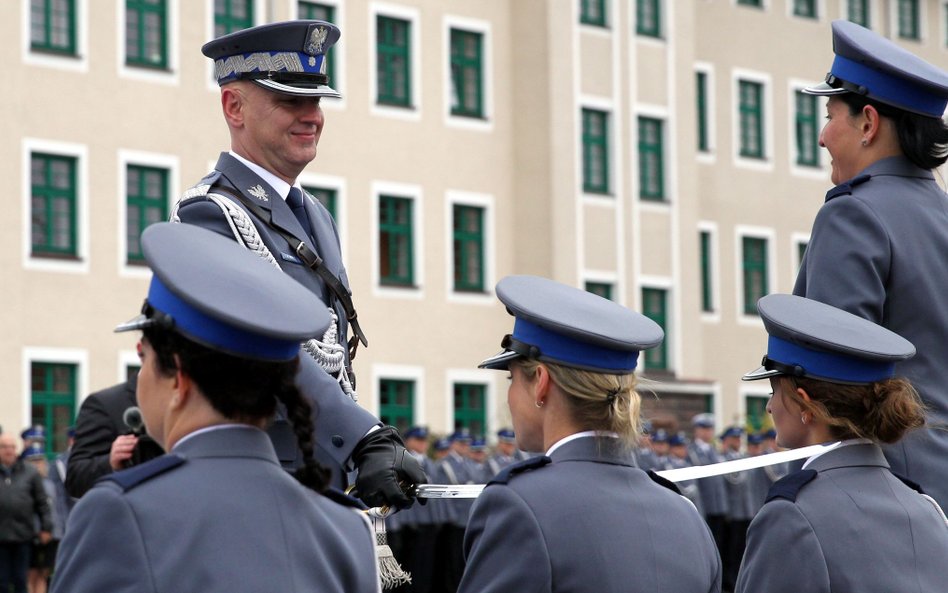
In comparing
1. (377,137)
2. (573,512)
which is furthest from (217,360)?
(377,137)

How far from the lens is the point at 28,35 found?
32.1 meters

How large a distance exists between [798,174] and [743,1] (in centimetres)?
432

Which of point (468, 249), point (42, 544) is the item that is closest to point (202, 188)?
point (42, 544)

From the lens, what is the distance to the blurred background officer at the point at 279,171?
6.19 meters

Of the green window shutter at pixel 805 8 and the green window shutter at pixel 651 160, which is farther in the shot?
the green window shutter at pixel 805 8

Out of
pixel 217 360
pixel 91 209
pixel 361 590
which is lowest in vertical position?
pixel 361 590

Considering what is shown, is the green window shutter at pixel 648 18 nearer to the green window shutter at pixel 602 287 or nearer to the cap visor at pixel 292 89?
the green window shutter at pixel 602 287

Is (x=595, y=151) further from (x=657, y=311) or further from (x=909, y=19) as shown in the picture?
(x=909, y=19)

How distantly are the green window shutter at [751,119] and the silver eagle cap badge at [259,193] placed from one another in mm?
39788

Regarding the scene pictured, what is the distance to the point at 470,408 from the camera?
3859 centimetres

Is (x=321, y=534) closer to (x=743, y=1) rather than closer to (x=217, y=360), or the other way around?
(x=217, y=360)

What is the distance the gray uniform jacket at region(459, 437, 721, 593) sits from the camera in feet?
16.4

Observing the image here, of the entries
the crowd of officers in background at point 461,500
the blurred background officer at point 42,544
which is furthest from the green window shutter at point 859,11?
the blurred background officer at point 42,544

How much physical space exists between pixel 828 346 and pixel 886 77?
1245mm
